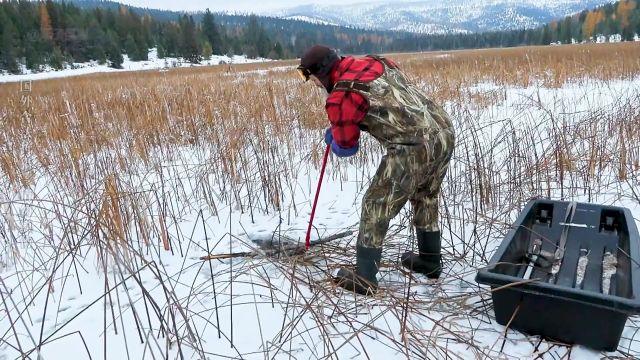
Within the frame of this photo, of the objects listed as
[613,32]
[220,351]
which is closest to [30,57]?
[220,351]

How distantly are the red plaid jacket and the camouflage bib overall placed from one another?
0.10 feet

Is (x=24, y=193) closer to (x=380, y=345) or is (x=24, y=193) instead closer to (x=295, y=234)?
(x=295, y=234)

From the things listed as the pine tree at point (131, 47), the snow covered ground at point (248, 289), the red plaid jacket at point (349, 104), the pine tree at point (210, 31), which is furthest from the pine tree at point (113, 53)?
the red plaid jacket at point (349, 104)

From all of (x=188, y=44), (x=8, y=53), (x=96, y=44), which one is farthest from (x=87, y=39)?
(x=188, y=44)

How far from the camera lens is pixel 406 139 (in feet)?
6.31

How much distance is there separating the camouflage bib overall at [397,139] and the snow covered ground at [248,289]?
0.39 meters

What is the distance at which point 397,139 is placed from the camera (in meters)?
1.94

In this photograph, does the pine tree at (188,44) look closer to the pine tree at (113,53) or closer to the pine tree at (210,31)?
the pine tree at (210,31)

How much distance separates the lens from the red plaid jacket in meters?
1.85

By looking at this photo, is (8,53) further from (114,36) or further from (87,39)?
(114,36)

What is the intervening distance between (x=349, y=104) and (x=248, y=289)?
3.52 ft

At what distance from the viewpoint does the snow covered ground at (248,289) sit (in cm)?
169

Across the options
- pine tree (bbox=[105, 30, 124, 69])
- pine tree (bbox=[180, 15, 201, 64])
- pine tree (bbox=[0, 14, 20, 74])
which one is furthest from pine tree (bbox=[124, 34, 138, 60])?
pine tree (bbox=[0, 14, 20, 74])

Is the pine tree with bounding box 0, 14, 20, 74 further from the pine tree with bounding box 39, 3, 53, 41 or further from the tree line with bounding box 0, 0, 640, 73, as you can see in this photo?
the pine tree with bounding box 39, 3, 53, 41
